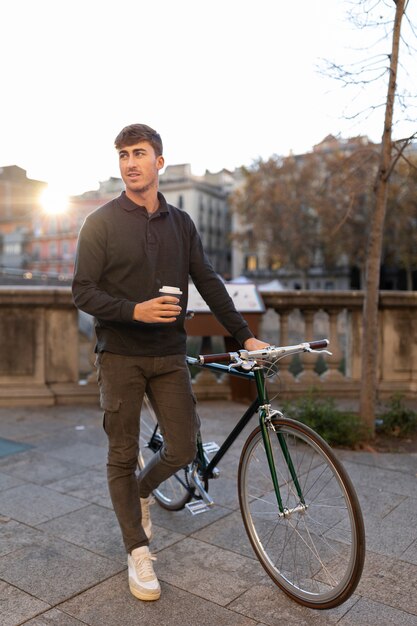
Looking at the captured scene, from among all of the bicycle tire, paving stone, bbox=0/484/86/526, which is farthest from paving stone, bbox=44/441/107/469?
the bicycle tire

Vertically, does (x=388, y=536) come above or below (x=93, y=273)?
below

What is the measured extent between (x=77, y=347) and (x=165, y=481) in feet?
11.8

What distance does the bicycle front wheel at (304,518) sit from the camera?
97.3 inches

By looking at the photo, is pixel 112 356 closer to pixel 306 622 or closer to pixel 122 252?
pixel 122 252

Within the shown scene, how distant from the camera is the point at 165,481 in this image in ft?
12.1

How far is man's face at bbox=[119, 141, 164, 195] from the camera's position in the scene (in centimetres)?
281

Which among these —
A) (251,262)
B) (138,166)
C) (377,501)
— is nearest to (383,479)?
(377,501)

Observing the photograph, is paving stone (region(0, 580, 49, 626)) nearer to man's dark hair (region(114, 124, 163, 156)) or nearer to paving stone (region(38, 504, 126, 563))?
paving stone (region(38, 504, 126, 563))

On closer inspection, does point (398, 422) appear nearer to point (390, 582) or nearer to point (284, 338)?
point (284, 338)

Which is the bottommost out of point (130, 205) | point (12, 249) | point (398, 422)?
point (398, 422)

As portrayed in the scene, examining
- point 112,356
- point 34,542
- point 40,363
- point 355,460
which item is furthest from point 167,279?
point 40,363

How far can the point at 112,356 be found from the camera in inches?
111

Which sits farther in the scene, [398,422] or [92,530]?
[398,422]

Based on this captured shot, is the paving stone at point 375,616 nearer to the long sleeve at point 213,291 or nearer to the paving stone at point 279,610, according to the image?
the paving stone at point 279,610
